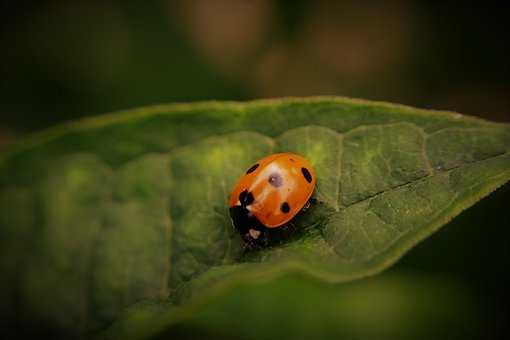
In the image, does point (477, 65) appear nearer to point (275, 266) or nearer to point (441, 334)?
point (441, 334)

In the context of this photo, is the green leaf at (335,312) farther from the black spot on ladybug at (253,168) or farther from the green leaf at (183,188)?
the black spot on ladybug at (253,168)

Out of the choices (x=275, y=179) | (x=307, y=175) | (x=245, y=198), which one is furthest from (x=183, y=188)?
(x=307, y=175)

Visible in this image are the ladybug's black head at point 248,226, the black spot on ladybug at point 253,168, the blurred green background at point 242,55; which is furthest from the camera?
the blurred green background at point 242,55

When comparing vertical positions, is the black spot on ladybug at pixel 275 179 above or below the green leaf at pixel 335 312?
above

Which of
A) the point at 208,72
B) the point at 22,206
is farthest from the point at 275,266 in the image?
the point at 208,72

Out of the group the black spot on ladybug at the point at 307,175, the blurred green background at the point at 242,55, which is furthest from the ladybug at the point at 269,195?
the blurred green background at the point at 242,55

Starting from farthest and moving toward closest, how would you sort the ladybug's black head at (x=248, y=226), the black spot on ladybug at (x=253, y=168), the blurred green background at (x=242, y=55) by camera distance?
the blurred green background at (x=242, y=55) < the black spot on ladybug at (x=253, y=168) < the ladybug's black head at (x=248, y=226)

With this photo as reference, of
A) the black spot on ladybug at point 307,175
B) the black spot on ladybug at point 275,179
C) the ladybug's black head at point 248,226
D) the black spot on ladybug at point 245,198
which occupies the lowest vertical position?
the ladybug's black head at point 248,226
